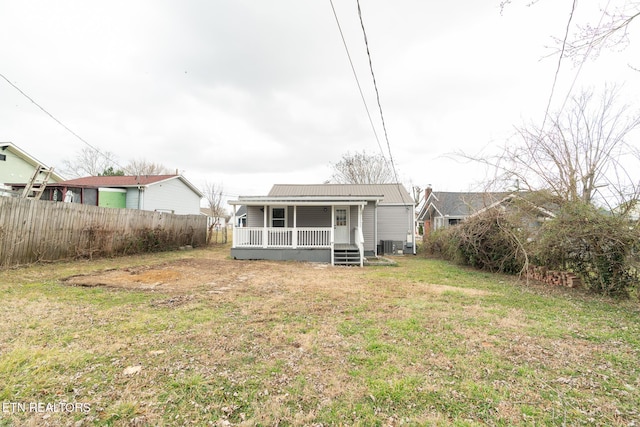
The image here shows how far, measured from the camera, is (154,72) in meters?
11.1

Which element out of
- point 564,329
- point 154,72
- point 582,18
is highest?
point 154,72

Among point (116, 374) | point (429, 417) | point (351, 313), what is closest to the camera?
point (429, 417)

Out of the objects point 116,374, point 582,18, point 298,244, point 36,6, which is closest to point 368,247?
point 298,244

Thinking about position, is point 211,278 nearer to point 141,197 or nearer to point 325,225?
point 325,225

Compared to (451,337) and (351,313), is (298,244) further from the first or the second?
(451,337)

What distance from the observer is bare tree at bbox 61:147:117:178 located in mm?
33906

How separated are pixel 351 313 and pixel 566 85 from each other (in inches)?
237

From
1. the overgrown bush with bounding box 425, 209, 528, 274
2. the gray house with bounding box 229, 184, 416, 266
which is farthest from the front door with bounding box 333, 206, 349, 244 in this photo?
the overgrown bush with bounding box 425, 209, 528, 274

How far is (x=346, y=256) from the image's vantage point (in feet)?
38.5

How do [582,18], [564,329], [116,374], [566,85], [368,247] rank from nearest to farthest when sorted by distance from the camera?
[116,374]
[582,18]
[564,329]
[566,85]
[368,247]

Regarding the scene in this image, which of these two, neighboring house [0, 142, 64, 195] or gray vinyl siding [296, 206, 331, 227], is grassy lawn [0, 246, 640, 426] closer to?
gray vinyl siding [296, 206, 331, 227]

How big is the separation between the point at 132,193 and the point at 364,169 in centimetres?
2116

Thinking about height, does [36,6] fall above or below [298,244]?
above

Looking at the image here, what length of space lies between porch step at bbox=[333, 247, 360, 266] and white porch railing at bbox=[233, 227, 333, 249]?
0.52 metres
